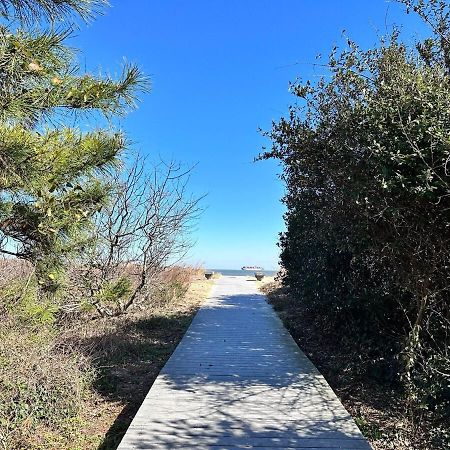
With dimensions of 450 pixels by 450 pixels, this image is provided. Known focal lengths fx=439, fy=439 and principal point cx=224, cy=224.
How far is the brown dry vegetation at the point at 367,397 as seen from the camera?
3812 mm


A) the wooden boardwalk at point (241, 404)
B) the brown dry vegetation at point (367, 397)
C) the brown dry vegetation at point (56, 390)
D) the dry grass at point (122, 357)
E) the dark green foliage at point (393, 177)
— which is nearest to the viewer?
the dark green foliage at point (393, 177)

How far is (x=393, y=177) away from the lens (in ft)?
10.5

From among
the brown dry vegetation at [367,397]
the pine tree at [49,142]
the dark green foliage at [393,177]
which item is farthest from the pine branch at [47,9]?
the brown dry vegetation at [367,397]

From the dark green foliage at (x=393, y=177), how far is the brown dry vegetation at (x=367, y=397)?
0.28 meters

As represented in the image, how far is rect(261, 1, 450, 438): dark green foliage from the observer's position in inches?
125

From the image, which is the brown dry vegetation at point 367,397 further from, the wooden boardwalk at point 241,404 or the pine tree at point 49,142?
the pine tree at point 49,142

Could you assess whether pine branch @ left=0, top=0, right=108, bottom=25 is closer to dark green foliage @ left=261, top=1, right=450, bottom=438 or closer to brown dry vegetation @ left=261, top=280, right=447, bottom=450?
dark green foliage @ left=261, top=1, right=450, bottom=438

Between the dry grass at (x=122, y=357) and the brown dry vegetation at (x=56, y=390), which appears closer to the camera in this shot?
the brown dry vegetation at (x=56, y=390)

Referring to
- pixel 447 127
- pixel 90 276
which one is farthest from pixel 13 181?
pixel 90 276

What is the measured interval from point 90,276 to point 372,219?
557 centimetres

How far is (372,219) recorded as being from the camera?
147 inches

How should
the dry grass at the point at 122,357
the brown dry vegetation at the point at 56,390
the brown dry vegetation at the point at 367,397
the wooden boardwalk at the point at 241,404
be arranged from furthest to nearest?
the dry grass at the point at 122,357 < the brown dry vegetation at the point at 56,390 < the brown dry vegetation at the point at 367,397 < the wooden boardwalk at the point at 241,404

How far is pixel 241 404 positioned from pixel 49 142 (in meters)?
3.12

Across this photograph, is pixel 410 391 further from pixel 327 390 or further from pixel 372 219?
pixel 372 219
